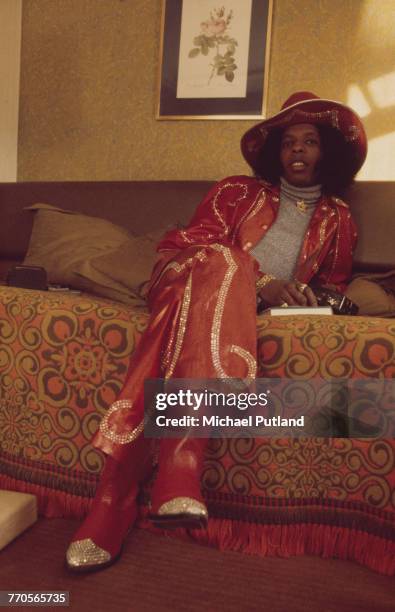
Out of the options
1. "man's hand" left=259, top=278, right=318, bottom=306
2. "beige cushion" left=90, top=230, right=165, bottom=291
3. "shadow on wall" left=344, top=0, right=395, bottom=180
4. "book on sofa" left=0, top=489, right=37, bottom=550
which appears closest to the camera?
"book on sofa" left=0, top=489, right=37, bottom=550

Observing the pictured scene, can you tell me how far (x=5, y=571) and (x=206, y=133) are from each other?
211 centimetres

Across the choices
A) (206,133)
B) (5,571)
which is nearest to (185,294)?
(5,571)

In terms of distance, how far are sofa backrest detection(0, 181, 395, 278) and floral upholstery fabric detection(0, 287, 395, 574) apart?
89 cm

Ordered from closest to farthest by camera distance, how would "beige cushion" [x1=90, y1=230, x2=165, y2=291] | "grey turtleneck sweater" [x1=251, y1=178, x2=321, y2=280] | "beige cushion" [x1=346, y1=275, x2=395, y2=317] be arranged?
"beige cushion" [x1=346, y1=275, x2=395, y2=317] < "grey turtleneck sweater" [x1=251, y1=178, x2=321, y2=280] < "beige cushion" [x1=90, y1=230, x2=165, y2=291]

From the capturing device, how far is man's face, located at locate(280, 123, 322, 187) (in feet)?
5.88

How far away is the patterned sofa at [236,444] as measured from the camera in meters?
1.08

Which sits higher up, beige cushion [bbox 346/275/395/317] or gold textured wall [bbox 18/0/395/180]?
gold textured wall [bbox 18/0/395/180]

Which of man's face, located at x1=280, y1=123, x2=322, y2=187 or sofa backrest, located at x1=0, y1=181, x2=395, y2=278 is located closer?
man's face, located at x1=280, y1=123, x2=322, y2=187

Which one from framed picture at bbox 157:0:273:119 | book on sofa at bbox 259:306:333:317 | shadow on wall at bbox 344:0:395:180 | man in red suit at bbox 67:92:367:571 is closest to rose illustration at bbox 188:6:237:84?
framed picture at bbox 157:0:273:119

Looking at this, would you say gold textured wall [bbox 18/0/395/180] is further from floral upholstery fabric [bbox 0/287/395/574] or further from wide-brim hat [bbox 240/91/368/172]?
floral upholstery fabric [bbox 0/287/395/574]

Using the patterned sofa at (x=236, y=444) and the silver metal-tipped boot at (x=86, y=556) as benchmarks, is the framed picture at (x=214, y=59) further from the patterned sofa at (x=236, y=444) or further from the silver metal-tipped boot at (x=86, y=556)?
the silver metal-tipped boot at (x=86, y=556)

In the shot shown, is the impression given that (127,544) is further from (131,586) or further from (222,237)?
(222,237)

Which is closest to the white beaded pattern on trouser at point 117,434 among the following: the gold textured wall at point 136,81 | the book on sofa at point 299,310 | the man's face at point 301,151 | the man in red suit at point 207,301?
the man in red suit at point 207,301

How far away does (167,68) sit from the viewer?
8.39 feet
